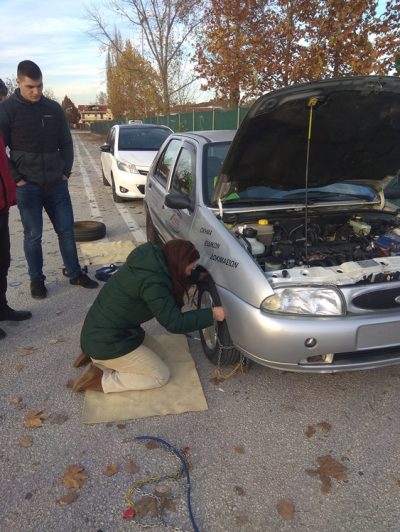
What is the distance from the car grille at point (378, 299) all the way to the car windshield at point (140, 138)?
7.80m

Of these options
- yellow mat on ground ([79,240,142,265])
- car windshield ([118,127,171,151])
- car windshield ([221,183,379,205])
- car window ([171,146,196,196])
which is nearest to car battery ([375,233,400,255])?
car windshield ([221,183,379,205])

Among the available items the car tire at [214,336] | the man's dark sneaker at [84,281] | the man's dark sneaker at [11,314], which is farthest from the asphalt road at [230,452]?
the man's dark sneaker at [84,281]

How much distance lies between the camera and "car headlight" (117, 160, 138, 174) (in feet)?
29.7

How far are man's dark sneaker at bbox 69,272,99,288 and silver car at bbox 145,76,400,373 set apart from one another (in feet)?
4.03

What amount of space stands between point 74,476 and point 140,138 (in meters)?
8.65

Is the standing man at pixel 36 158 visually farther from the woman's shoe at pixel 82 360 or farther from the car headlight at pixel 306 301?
the car headlight at pixel 306 301

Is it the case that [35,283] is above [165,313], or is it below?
below

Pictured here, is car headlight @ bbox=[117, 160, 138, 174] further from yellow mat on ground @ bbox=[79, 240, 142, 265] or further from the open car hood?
the open car hood

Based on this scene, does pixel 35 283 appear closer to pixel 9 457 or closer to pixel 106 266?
pixel 106 266

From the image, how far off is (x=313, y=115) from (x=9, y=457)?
292 centimetres

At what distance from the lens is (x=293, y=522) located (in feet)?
7.07

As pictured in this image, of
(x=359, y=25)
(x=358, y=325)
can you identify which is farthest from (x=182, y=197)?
(x=359, y=25)

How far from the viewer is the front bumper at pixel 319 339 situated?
2596 millimetres

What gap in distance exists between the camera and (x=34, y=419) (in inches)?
113
